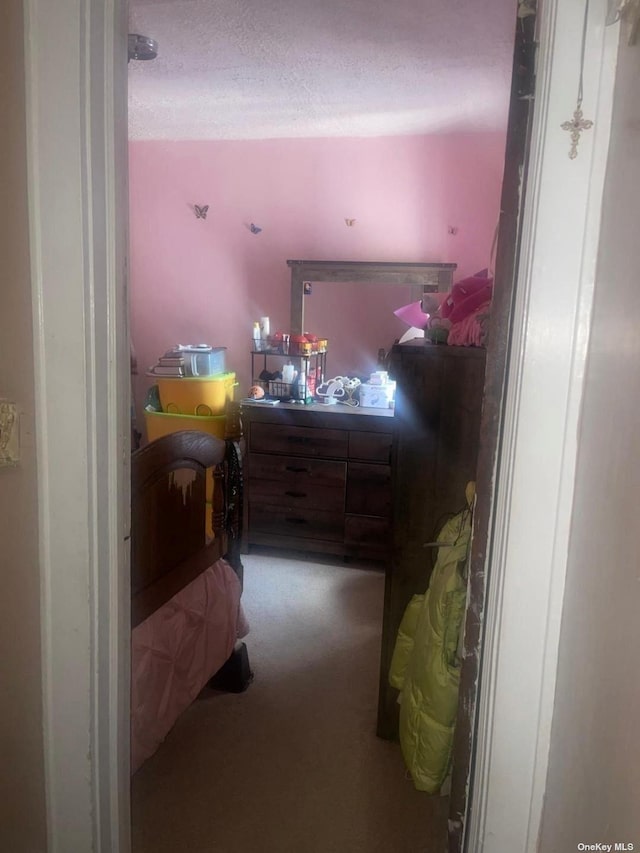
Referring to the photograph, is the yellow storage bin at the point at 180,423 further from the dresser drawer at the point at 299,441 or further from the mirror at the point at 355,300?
the mirror at the point at 355,300

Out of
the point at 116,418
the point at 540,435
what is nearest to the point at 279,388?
the point at 116,418

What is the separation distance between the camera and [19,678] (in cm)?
112

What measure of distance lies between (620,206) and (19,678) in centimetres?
122

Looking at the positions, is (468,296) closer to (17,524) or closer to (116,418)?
(116,418)

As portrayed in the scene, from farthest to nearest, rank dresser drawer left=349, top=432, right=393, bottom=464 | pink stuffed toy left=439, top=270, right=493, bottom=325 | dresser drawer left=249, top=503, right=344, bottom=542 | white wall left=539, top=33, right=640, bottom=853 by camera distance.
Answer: dresser drawer left=249, top=503, right=344, bottom=542 → dresser drawer left=349, top=432, right=393, bottom=464 → pink stuffed toy left=439, top=270, right=493, bottom=325 → white wall left=539, top=33, right=640, bottom=853

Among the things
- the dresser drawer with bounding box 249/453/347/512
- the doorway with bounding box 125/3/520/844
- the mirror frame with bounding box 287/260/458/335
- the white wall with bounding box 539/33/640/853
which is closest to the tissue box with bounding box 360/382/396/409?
the dresser drawer with bounding box 249/453/347/512

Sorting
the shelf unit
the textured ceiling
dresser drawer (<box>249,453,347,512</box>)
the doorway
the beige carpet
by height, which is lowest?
the beige carpet

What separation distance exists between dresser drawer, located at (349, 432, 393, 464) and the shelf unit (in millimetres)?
503

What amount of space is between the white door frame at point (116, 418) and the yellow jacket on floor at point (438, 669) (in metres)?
0.56

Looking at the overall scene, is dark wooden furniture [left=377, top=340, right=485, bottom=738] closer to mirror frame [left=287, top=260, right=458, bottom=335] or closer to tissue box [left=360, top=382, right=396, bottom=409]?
tissue box [left=360, top=382, right=396, bottom=409]

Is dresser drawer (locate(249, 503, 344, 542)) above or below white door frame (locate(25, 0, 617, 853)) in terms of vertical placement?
below

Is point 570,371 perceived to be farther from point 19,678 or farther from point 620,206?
point 19,678

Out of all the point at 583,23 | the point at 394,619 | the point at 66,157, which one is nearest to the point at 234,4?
the point at 66,157

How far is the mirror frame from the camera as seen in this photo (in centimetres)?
353
